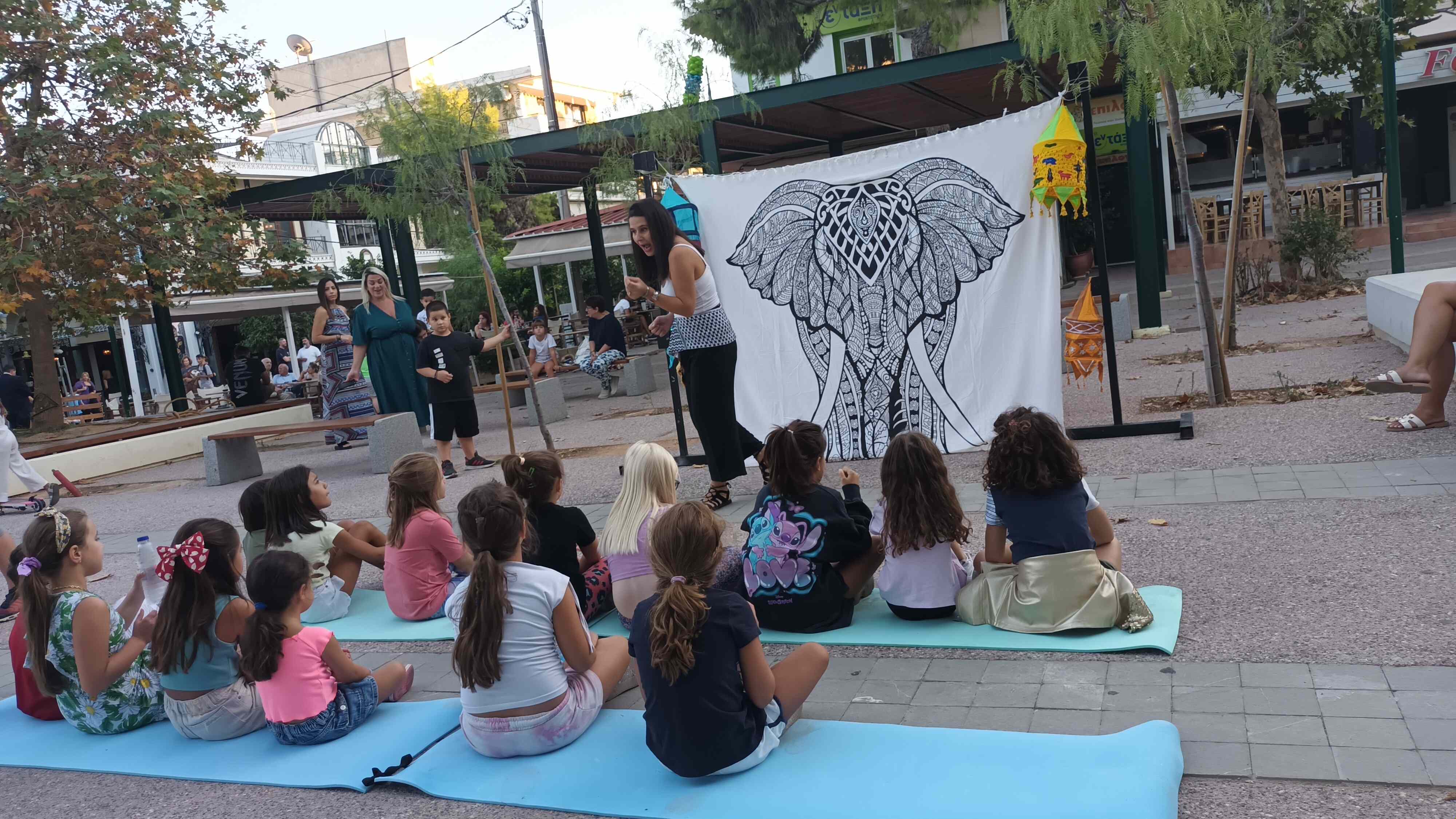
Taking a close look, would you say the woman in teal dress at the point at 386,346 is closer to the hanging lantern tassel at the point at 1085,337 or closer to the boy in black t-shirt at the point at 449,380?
the boy in black t-shirt at the point at 449,380

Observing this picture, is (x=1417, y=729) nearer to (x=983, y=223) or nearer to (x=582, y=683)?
(x=582, y=683)

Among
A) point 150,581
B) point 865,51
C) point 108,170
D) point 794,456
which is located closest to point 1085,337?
point 794,456

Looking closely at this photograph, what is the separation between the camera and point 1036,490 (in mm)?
4035

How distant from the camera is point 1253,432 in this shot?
278 inches

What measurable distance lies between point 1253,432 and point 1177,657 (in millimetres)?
3897

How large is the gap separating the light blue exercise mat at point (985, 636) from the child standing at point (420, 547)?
109 centimetres

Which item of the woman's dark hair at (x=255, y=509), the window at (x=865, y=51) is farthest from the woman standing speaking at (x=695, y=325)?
the window at (x=865, y=51)

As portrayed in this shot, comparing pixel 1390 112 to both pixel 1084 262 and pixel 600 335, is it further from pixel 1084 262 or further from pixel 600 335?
pixel 600 335

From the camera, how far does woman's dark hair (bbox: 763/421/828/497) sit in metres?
4.25

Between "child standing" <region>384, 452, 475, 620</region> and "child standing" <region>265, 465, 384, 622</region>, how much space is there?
0.37 meters

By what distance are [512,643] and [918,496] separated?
1.70m

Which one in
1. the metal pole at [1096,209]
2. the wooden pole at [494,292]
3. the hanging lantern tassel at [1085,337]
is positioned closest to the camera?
the metal pole at [1096,209]

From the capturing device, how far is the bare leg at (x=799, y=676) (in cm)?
340

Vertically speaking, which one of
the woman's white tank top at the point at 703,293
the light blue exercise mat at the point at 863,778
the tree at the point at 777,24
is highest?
the tree at the point at 777,24
